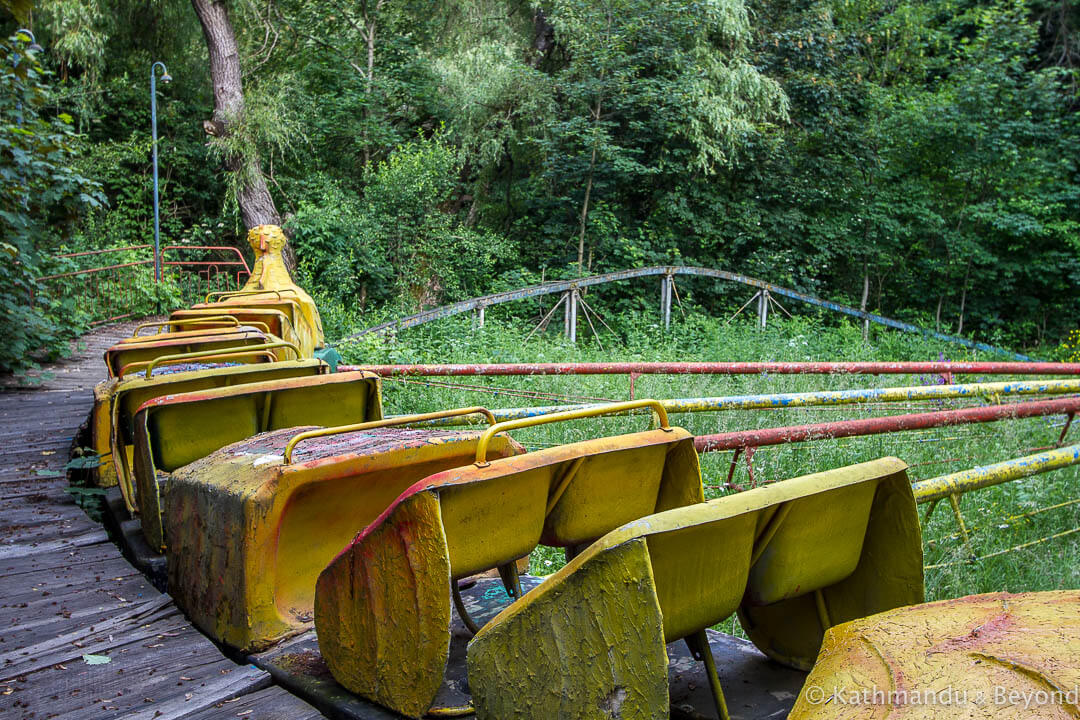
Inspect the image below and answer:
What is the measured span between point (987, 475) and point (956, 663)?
2.41 m

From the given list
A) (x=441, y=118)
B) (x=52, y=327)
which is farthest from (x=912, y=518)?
(x=441, y=118)

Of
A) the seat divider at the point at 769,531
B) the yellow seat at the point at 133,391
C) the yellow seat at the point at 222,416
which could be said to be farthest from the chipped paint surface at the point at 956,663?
the yellow seat at the point at 133,391

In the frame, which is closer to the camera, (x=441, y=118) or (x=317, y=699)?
(x=317, y=699)

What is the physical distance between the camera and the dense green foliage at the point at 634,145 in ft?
58.3

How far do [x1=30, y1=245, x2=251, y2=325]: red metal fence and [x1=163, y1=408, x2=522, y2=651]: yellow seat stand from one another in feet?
45.5

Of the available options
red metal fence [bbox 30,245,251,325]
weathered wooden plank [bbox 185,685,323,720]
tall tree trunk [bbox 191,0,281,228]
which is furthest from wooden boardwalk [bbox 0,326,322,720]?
tall tree trunk [bbox 191,0,281,228]

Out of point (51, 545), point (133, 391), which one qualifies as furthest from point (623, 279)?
point (51, 545)

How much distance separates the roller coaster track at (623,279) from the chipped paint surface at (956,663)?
33.1 ft

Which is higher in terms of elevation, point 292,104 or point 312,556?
point 292,104

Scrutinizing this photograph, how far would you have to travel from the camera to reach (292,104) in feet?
63.0

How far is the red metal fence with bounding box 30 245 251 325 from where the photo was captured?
17328 mm

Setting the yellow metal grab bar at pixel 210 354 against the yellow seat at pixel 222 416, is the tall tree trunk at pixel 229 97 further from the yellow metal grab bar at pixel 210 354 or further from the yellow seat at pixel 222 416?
the yellow seat at pixel 222 416

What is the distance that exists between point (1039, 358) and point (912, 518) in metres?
19.0

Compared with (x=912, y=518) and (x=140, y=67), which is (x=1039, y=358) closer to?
(x=912, y=518)
